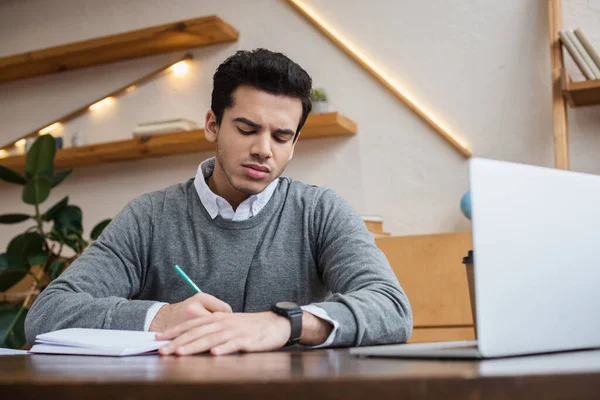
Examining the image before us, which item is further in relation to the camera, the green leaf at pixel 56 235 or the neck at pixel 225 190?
the green leaf at pixel 56 235

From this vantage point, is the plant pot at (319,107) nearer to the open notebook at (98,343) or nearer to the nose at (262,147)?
the nose at (262,147)

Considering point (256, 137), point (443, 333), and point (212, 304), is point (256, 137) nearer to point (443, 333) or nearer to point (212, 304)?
point (212, 304)

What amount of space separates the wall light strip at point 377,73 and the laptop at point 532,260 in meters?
2.30

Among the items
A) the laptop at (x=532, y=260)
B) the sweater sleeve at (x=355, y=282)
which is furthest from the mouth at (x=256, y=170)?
the laptop at (x=532, y=260)

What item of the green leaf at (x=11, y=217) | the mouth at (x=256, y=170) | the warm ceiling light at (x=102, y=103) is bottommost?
the mouth at (x=256, y=170)

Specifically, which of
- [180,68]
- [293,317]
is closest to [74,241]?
[180,68]

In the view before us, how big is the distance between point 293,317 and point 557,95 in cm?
211

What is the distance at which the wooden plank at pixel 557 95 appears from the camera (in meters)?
2.67

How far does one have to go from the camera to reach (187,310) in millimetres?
1092

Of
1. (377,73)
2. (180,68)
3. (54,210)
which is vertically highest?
(180,68)

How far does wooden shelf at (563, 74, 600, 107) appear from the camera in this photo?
8.39 feet

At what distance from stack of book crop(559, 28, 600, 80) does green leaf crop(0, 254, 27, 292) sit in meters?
2.52

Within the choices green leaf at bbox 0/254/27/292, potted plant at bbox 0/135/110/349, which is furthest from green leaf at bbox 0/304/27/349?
green leaf at bbox 0/254/27/292

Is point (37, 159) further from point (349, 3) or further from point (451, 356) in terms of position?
point (451, 356)
